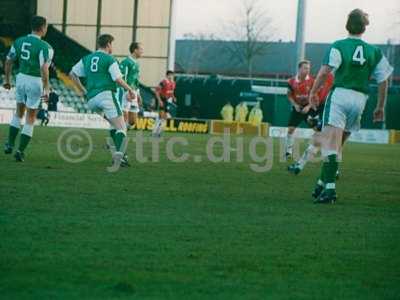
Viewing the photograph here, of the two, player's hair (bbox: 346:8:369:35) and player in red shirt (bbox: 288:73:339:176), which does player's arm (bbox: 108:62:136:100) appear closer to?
player in red shirt (bbox: 288:73:339:176)

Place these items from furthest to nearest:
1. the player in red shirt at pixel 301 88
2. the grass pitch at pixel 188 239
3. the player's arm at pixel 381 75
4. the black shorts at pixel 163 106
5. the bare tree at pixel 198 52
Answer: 1. the bare tree at pixel 198 52
2. the black shorts at pixel 163 106
3. the player in red shirt at pixel 301 88
4. the player's arm at pixel 381 75
5. the grass pitch at pixel 188 239

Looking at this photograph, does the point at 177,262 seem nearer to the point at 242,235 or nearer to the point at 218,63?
the point at 242,235

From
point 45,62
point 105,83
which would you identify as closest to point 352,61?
point 105,83

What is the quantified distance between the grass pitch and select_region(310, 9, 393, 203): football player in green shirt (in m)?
0.51

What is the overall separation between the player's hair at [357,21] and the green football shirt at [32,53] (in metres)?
6.09

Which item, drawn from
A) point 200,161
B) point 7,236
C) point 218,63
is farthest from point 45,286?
point 218,63

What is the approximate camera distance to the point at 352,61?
11961 millimetres

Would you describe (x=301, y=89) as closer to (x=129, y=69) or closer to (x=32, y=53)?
(x=129, y=69)

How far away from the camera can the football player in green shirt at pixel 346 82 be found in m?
12.0

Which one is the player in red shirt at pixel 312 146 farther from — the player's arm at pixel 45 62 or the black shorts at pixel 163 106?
the black shorts at pixel 163 106

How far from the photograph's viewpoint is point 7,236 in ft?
26.0

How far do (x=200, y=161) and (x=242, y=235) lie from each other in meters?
11.1

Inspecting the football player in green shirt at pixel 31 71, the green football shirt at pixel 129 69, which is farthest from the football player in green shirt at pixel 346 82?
the green football shirt at pixel 129 69

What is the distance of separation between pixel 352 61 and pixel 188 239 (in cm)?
449
